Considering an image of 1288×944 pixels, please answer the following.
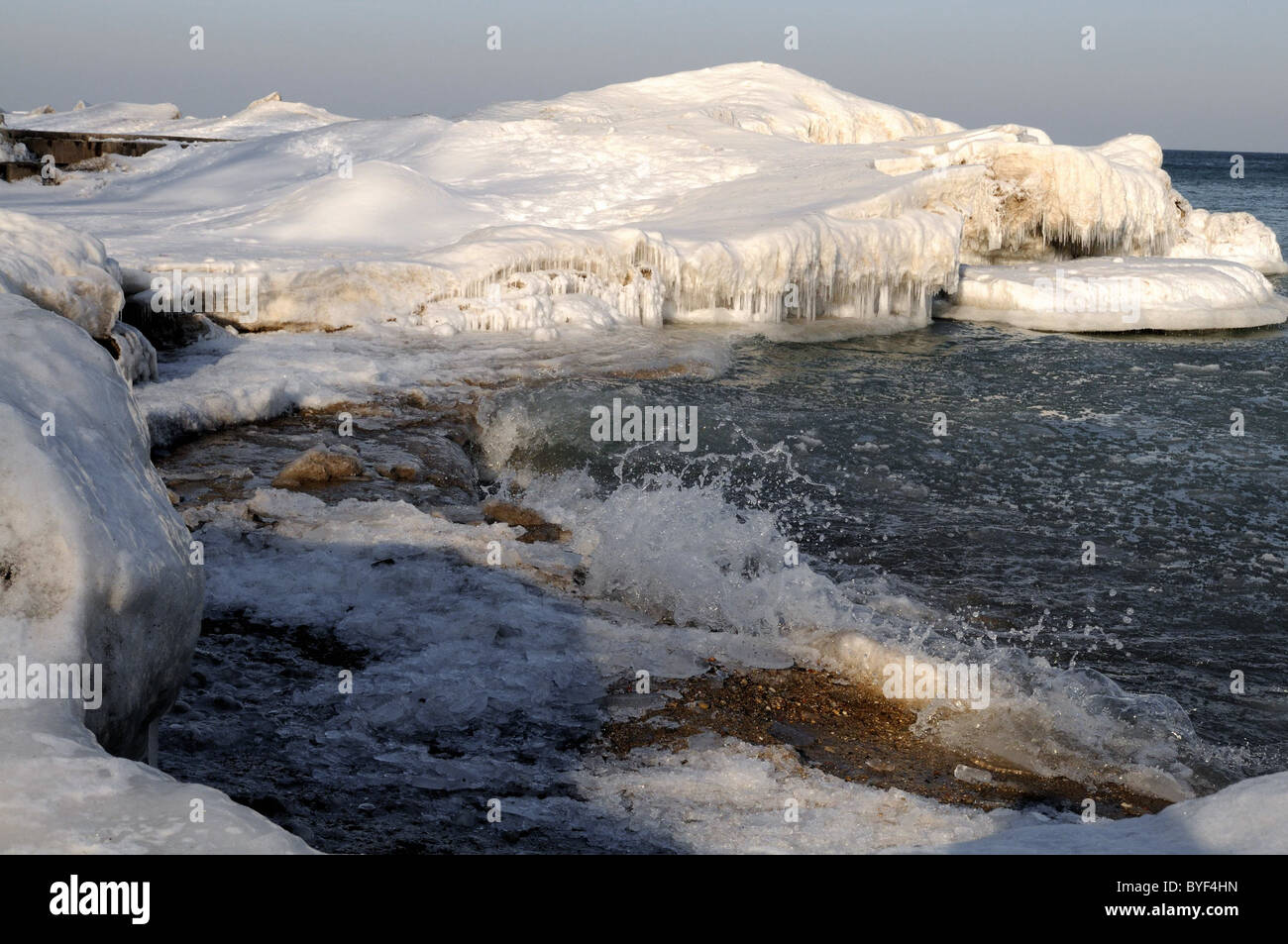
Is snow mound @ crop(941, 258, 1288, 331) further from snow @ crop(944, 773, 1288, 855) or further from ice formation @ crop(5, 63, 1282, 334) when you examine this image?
snow @ crop(944, 773, 1288, 855)

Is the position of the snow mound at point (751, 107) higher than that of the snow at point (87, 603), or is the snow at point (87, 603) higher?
the snow mound at point (751, 107)

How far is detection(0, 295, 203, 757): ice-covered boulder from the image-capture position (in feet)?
9.26

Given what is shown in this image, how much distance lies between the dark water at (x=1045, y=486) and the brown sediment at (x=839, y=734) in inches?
34.6

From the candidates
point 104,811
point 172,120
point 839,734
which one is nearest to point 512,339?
point 839,734

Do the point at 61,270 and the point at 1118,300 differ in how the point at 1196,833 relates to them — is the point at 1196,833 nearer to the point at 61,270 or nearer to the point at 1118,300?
the point at 61,270

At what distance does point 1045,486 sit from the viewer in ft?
29.4

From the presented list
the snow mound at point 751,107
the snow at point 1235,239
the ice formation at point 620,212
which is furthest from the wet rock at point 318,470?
the snow at point 1235,239

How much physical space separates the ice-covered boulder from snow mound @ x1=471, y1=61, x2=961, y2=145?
16.8 meters

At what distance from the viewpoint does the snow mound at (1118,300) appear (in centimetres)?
1683

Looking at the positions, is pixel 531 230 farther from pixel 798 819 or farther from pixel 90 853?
pixel 90 853

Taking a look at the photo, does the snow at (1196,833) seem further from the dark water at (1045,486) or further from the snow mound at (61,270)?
the snow mound at (61,270)

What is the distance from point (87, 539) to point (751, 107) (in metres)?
21.2

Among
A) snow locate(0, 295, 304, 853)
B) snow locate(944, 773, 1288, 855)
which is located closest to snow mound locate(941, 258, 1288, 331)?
snow locate(944, 773, 1288, 855)
